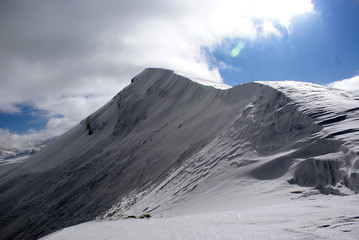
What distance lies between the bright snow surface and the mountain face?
50 millimetres

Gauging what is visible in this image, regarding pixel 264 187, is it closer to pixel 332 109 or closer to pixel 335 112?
pixel 335 112

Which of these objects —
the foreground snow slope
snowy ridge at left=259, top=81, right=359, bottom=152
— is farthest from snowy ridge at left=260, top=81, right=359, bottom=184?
the foreground snow slope

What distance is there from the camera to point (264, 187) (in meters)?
6.44

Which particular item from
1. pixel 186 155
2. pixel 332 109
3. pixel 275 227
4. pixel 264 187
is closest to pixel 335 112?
pixel 332 109

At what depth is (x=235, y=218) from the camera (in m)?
4.34

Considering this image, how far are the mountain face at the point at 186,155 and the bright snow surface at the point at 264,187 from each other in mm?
50

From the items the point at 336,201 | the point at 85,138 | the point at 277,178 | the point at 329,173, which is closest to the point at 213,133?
the point at 277,178

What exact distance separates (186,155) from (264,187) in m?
7.02

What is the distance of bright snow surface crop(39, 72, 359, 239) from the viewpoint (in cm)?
356

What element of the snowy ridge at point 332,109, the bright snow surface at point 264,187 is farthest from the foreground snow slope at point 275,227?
the snowy ridge at point 332,109

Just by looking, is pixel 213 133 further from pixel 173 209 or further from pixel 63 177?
pixel 63 177

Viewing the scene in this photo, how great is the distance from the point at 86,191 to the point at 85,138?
40.5 feet

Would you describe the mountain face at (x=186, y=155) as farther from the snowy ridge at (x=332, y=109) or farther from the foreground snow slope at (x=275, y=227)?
the foreground snow slope at (x=275, y=227)

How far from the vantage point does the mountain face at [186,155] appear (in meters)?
→ 6.66
